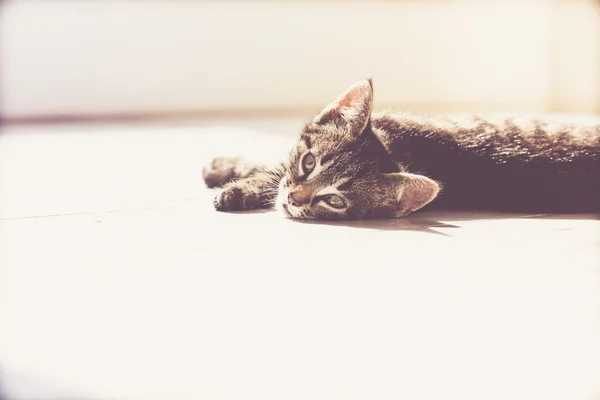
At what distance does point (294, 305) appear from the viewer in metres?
1.07

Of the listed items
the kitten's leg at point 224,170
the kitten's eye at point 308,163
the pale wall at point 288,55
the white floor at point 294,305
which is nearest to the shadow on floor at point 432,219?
the white floor at point 294,305

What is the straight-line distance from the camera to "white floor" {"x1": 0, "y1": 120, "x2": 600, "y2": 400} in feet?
2.86

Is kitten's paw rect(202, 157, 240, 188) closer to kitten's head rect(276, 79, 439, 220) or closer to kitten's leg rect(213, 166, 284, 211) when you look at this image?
kitten's leg rect(213, 166, 284, 211)

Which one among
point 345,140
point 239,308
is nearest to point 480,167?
point 345,140

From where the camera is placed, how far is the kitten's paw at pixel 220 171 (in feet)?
6.77

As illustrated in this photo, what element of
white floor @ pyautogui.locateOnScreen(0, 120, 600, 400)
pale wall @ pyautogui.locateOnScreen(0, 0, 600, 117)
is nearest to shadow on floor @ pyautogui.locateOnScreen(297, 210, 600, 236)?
white floor @ pyautogui.locateOnScreen(0, 120, 600, 400)

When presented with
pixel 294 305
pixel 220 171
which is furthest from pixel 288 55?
pixel 294 305

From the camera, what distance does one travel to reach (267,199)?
185cm

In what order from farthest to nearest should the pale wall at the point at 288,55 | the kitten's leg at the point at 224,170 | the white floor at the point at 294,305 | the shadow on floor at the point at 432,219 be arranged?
1. the pale wall at the point at 288,55
2. the kitten's leg at the point at 224,170
3. the shadow on floor at the point at 432,219
4. the white floor at the point at 294,305

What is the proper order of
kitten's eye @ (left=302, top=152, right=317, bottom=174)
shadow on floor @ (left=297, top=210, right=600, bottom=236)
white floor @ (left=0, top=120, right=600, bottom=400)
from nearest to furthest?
white floor @ (left=0, top=120, right=600, bottom=400), shadow on floor @ (left=297, top=210, right=600, bottom=236), kitten's eye @ (left=302, top=152, right=317, bottom=174)

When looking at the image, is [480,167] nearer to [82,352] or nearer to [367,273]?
[367,273]

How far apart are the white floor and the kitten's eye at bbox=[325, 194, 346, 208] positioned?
7cm

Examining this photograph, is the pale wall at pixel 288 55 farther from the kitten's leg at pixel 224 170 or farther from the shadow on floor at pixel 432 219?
the shadow on floor at pixel 432 219

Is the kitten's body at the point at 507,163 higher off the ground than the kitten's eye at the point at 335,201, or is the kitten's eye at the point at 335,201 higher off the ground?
the kitten's body at the point at 507,163
